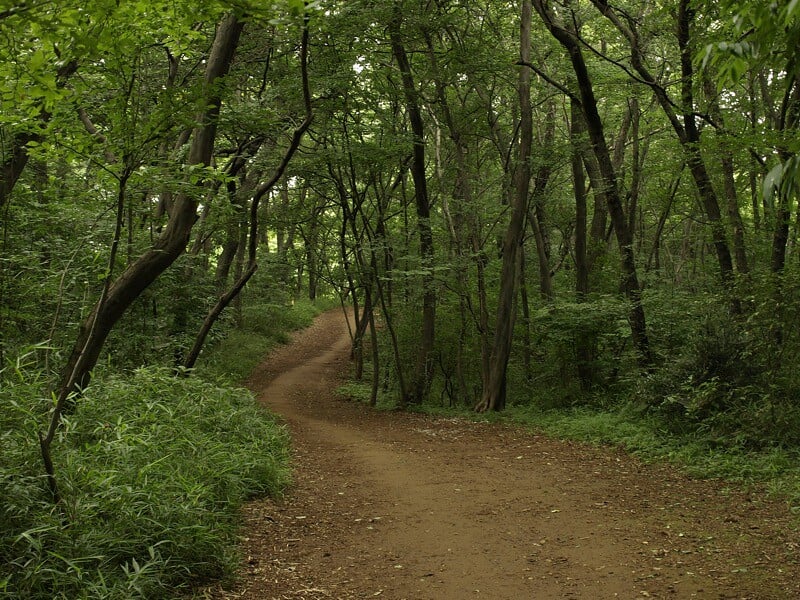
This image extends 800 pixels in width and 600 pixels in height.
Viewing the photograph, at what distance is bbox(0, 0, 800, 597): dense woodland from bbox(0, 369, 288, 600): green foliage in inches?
2.0

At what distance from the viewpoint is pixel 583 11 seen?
561 inches

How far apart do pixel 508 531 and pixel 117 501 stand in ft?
11.3

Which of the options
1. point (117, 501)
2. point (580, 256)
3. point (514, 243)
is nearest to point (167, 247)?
point (117, 501)

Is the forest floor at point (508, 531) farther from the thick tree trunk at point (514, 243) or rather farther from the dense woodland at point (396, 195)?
the thick tree trunk at point (514, 243)

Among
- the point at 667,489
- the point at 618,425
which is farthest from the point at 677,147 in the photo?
the point at 667,489

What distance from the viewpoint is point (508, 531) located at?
609cm

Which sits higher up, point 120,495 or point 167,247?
point 167,247

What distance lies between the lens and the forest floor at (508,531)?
15.9 ft

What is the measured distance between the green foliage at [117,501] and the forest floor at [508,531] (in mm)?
374

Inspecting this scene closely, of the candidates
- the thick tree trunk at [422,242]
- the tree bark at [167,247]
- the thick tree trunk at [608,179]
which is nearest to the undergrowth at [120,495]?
the tree bark at [167,247]

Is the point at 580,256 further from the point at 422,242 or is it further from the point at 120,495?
the point at 120,495

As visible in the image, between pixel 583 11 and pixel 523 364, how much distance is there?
846 cm

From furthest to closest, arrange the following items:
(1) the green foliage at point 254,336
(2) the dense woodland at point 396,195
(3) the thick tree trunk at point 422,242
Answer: (1) the green foliage at point 254,336 < (3) the thick tree trunk at point 422,242 < (2) the dense woodland at point 396,195

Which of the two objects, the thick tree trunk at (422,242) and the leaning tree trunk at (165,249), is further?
the thick tree trunk at (422,242)
